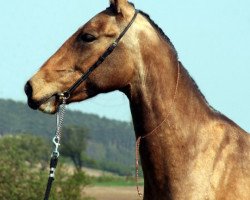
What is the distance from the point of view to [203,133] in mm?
6996

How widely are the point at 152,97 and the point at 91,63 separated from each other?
26.7 inches

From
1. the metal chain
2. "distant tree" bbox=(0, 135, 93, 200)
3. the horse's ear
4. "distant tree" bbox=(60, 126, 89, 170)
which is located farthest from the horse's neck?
"distant tree" bbox=(60, 126, 89, 170)

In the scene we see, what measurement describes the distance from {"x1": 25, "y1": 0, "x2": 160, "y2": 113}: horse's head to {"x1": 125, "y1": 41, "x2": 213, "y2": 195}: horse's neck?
179 millimetres

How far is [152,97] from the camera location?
6965mm

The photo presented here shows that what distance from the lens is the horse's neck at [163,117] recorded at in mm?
6836

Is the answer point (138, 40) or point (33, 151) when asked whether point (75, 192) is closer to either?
point (138, 40)

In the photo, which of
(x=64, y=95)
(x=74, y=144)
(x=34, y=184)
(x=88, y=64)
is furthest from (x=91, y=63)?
(x=74, y=144)

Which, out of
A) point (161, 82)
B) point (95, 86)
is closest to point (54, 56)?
point (95, 86)

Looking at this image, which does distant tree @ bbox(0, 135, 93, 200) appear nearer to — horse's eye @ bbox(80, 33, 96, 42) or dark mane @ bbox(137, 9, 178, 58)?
dark mane @ bbox(137, 9, 178, 58)

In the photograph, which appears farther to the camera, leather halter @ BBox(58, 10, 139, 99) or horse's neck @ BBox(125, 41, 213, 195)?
leather halter @ BBox(58, 10, 139, 99)

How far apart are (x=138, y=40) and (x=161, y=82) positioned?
47 cm

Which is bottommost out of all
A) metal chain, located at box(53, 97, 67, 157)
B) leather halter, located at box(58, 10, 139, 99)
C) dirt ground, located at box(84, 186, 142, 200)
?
dirt ground, located at box(84, 186, 142, 200)

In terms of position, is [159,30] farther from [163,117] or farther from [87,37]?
[163,117]

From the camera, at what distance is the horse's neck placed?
6.84 m
